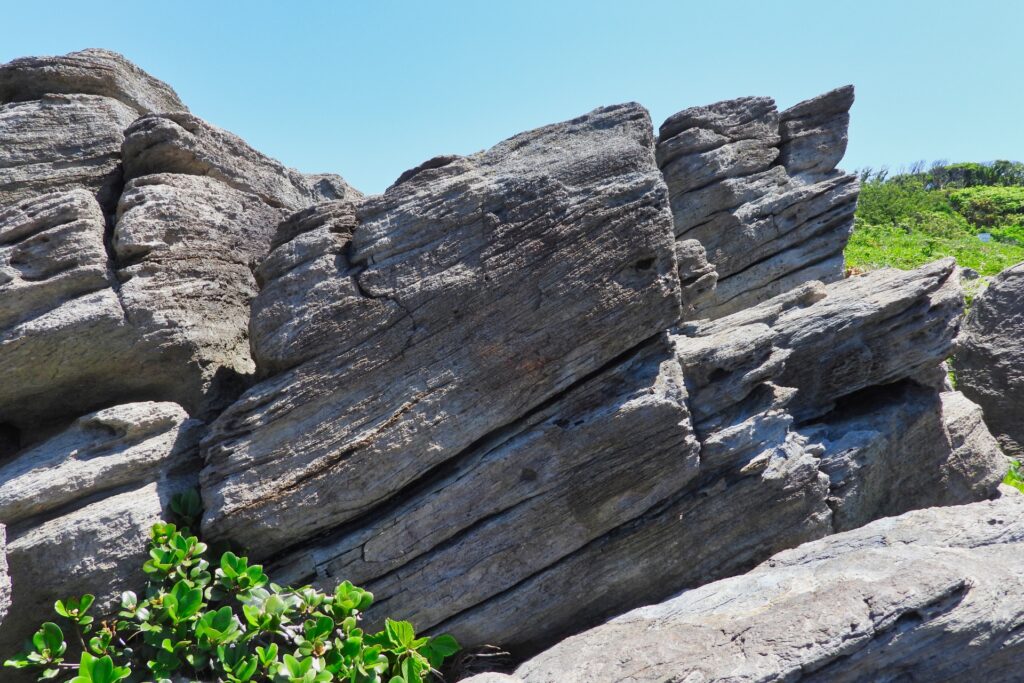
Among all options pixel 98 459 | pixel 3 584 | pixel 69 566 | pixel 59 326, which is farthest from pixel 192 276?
pixel 3 584

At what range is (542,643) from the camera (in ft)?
22.6

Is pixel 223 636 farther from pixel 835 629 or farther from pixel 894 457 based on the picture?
pixel 894 457

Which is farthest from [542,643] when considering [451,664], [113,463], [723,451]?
[113,463]

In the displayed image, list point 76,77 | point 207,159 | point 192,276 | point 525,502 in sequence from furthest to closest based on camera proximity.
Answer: point 76,77, point 207,159, point 192,276, point 525,502

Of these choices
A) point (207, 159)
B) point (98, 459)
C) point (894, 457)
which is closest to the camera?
point (98, 459)

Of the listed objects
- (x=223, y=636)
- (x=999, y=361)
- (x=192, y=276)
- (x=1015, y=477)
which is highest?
(x=192, y=276)

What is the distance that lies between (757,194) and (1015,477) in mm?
5874

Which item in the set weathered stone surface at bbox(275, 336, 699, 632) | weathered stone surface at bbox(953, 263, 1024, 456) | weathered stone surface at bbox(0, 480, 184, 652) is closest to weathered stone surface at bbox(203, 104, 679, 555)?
weathered stone surface at bbox(275, 336, 699, 632)

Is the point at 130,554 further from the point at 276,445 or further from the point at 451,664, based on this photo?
the point at 451,664

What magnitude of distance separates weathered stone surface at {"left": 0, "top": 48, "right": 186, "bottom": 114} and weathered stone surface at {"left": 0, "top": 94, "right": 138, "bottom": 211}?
0.72ft

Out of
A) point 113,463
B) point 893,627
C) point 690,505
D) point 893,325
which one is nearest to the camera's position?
point 893,627

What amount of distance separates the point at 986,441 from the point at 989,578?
151 inches

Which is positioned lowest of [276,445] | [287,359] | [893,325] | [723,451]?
[723,451]

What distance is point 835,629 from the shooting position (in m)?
5.76
